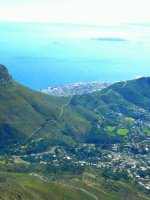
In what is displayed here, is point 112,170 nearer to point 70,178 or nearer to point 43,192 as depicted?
point 70,178

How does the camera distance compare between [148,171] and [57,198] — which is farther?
[148,171]

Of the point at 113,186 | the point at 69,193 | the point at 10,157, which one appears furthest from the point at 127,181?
the point at 10,157

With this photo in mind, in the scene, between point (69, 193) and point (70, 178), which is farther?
point (70, 178)

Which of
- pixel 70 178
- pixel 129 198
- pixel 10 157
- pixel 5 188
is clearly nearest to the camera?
pixel 5 188

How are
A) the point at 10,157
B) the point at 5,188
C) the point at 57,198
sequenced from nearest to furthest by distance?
the point at 5,188 → the point at 57,198 → the point at 10,157

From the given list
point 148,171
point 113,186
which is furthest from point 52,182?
point 148,171

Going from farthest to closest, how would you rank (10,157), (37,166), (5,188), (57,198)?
(10,157), (37,166), (57,198), (5,188)

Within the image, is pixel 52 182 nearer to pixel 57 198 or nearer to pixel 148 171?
pixel 57 198

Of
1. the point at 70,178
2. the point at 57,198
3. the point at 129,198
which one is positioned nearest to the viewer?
the point at 57,198

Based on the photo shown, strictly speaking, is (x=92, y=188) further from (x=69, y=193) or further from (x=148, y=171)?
(x=148, y=171)
